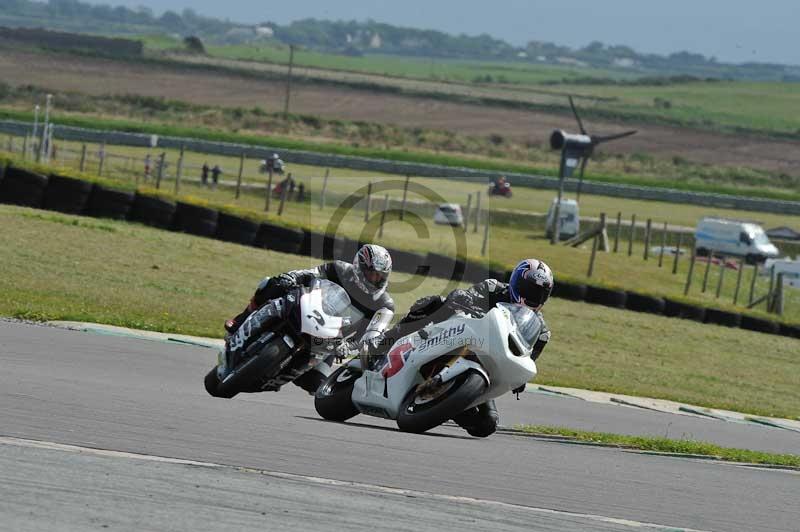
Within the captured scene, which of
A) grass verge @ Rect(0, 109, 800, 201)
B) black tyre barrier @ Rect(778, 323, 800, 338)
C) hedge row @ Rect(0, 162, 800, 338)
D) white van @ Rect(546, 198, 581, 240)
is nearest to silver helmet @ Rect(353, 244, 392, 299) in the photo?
hedge row @ Rect(0, 162, 800, 338)

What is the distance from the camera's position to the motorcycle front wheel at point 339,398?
1016cm

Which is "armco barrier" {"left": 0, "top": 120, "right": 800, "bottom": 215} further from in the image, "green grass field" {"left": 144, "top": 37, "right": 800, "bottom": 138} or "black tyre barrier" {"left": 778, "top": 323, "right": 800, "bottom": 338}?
"green grass field" {"left": 144, "top": 37, "right": 800, "bottom": 138}

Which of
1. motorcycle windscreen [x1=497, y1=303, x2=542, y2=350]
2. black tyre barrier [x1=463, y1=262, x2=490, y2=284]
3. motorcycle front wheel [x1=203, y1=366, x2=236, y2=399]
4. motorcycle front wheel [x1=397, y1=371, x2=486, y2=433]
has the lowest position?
black tyre barrier [x1=463, y1=262, x2=490, y2=284]

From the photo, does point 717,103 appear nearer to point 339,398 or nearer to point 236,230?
point 236,230

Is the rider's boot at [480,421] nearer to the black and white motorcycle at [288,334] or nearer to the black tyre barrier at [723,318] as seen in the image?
the black and white motorcycle at [288,334]

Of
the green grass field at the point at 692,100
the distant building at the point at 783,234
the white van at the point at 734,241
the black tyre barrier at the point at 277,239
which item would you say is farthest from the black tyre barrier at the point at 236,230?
the green grass field at the point at 692,100

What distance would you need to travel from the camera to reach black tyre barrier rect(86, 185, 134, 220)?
24.5m

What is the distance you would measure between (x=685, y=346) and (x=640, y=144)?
88584 mm

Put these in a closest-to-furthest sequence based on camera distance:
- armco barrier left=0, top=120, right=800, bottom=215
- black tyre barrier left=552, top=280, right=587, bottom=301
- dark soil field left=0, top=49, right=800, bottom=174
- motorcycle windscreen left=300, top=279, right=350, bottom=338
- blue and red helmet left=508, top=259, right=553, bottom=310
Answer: blue and red helmet left=508, top=259, right=553, bottom=310 → motorcycle windscreen left=300, top=279, right=350, bottom=338 → black tyre barrier left=552, top=280, right=587, bottom=301 → armco barrier left=0, top=120, right=800, bottom=215 → dark soil field left=0, top=49, right=800, bottom=174

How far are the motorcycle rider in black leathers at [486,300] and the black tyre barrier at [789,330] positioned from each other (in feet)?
62.4

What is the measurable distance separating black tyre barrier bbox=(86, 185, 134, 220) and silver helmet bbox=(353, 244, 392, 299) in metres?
15.0

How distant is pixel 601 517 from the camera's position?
6832 mm

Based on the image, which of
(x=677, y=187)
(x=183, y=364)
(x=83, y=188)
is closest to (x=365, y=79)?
(x=677, y=187)

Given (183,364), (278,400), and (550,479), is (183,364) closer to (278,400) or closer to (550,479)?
(278,400)
